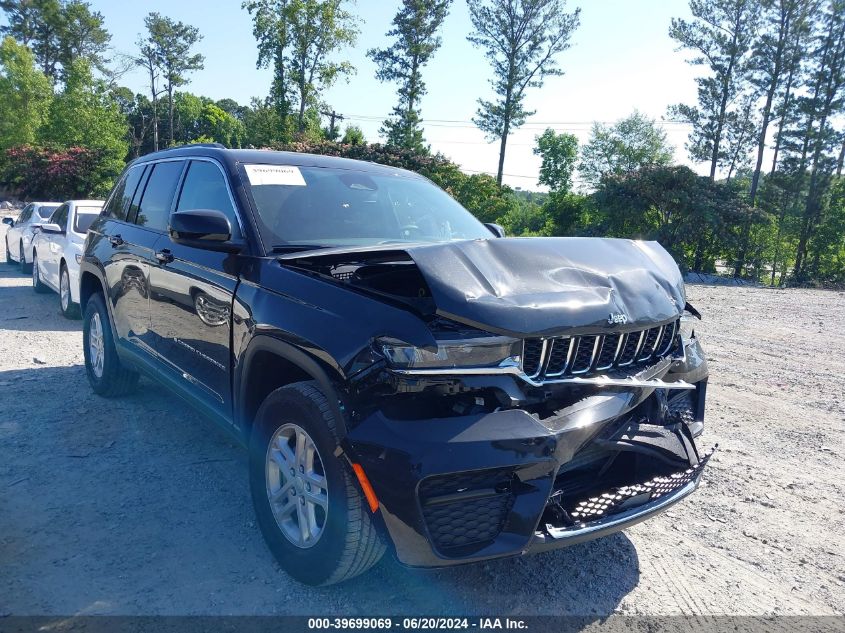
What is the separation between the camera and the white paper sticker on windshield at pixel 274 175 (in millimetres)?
3514

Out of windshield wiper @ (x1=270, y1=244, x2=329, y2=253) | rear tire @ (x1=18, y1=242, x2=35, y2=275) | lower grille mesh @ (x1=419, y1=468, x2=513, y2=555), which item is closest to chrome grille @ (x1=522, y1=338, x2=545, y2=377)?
lower grille mesh @ (x1=419, y1=468, x2=513, y2=555)

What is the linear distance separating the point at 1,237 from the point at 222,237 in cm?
2459

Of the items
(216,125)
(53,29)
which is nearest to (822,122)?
(53,29)

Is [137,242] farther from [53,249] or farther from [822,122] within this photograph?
[822,122]

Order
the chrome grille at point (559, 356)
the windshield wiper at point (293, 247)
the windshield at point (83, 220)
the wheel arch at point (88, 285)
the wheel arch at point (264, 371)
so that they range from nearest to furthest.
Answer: the chrome grille at point (559, 356), the wheel arch at point (264, 371), the windshield wiper at point (293, 247), the wheel arch at point (88, 285), the windshield at point (83, 220)

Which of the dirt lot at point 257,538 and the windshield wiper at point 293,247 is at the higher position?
the windshield wiper at point 293,247

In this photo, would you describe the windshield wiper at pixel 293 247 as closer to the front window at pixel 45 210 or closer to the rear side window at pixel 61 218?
the rear side window at pixel 61 218

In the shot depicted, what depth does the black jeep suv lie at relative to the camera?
2164 millimetres

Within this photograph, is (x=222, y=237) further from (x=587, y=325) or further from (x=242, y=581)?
(x=587, y=325)

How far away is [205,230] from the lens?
304cm

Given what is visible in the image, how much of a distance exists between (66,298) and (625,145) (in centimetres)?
5665

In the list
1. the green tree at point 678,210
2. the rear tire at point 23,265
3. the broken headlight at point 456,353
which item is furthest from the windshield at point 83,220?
the green tree at point 678,210

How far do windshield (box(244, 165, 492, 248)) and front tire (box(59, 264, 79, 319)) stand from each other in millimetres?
6136

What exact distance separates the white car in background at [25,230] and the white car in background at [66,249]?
3.26 m
